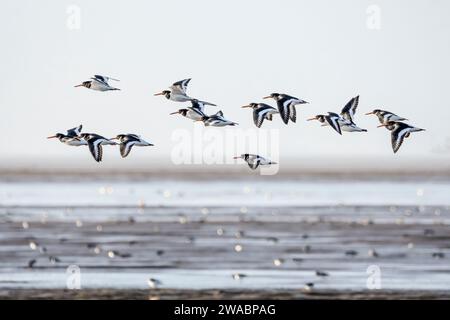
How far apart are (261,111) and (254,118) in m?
0.52

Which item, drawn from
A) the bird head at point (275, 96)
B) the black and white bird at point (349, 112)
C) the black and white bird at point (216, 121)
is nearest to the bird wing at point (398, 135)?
the black and white bird at point (349, 112)

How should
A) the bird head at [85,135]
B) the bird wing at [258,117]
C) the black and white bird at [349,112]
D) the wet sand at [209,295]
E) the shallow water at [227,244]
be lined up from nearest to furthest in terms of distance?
1. the black and white bird at [349,112]
2. the bird wing at [258,117]
3. the bird head at [85,135]
4. the wet sand at [209,295]
5. the shallow water at [227,244]

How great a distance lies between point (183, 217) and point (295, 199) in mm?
30282

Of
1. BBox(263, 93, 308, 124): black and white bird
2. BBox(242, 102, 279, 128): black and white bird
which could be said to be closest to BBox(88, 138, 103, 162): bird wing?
BBox(242, 102, 279, 128): black and white bird

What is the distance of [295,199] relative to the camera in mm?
103000

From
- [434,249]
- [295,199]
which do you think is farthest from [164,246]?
[295,199]

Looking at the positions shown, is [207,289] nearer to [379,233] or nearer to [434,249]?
[434,249]

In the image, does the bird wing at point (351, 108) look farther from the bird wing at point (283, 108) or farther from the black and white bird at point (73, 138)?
the black and white bird at point (73, 138)

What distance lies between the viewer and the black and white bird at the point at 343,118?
2353 cm

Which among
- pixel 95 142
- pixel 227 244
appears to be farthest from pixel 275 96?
pixel 227 244

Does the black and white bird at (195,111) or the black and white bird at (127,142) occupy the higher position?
the black and white bird at (195,111)

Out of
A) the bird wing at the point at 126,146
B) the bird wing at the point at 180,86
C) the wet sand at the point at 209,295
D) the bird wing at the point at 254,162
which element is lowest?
the wet sand at the point at 209,295
